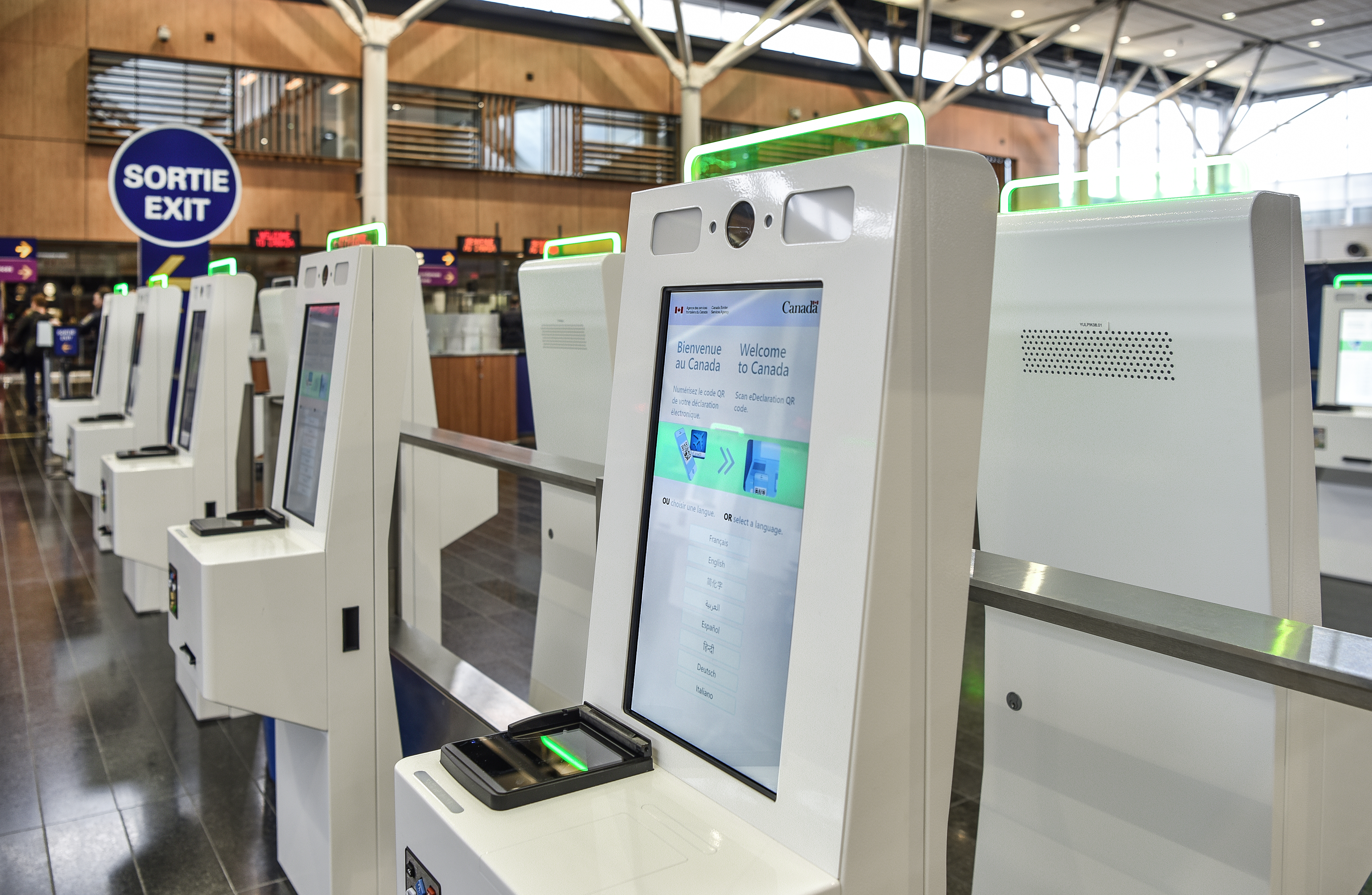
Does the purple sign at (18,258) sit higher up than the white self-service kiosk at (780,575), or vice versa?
the purple sign at (18,258)

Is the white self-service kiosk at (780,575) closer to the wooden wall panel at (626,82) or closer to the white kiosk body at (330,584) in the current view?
the white kiosk body at (330,584)

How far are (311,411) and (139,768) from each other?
1636mm

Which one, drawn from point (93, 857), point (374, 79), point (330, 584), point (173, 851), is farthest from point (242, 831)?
point (374, 79)

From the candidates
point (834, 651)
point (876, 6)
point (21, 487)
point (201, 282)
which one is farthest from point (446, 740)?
point (876, 6)

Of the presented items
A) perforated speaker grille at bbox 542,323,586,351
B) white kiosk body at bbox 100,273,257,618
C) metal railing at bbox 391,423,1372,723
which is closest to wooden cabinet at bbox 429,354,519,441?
white kiosk body at bbox 100,273,257,618

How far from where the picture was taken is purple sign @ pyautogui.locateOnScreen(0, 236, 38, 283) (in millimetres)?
10281

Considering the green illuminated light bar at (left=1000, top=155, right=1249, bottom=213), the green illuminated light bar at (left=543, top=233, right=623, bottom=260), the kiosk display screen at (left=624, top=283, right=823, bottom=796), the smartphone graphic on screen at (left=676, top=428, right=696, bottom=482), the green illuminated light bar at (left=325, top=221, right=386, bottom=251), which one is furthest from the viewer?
the green illuminated light bar at (left=543, top=233, right=623, bottom=260)

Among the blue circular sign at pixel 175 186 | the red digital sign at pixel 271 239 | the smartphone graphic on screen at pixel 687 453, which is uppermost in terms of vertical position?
the red digital sign at pixel 271 239

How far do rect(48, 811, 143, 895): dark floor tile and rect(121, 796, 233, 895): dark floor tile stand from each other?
27mm

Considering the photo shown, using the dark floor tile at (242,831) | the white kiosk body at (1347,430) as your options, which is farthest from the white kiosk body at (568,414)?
the white kiosk body at (1347,430)

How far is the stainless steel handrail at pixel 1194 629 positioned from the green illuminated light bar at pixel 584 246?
5.74 ft

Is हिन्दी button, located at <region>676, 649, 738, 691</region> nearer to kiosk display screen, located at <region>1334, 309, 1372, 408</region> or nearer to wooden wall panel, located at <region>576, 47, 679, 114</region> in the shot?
kiosk display screen, located at <region>1334, 309, 1372, 408</region>

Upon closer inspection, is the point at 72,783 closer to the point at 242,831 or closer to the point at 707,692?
the point at 242,831

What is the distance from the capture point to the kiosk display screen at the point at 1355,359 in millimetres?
5359
